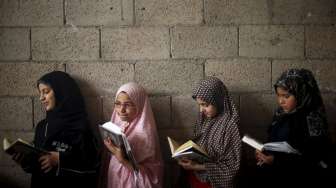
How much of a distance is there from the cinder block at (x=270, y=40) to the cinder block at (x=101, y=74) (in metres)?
1.08

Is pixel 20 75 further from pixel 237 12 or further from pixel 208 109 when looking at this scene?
pixel 237 12

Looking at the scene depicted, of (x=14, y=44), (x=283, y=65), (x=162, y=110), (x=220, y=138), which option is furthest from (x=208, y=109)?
(x=14, y=44)

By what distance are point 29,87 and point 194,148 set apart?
170cm

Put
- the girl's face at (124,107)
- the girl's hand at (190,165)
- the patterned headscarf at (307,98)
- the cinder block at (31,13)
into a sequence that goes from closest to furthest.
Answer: the patterned headscarf at (307,98) < the girl's hand at (190,165) < the girl's face at (124,107) < the cinder block at (31,13)

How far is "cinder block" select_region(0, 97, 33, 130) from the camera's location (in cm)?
323

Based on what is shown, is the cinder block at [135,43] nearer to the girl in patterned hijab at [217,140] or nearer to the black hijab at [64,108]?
the black hijab at [64,108]

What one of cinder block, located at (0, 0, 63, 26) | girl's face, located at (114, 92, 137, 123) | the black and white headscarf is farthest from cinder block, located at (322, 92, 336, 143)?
cinder block, located at (0, 0, 63, 26)

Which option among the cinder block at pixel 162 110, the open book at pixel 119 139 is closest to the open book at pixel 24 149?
the open book at pixel 119 139

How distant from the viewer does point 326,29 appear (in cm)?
323

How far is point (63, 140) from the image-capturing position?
288 cm

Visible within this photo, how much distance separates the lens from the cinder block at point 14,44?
3.19m

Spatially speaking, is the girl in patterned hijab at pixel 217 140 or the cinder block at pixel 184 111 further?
the cinder block at pixel 184 111

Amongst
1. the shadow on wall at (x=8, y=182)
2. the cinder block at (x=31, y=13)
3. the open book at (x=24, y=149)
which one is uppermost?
the cinder block at (x=31, y=13)

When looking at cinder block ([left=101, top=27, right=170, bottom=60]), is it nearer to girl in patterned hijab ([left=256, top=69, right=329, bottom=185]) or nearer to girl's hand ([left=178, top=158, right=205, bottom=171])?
girl's hand ([left=178, top=158, right=205, bottom=171])
